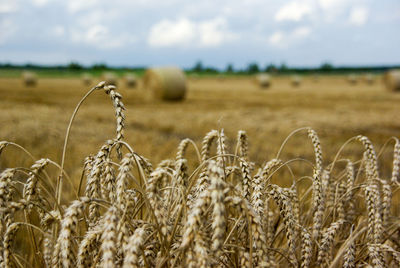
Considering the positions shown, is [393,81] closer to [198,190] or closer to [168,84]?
[168,84]

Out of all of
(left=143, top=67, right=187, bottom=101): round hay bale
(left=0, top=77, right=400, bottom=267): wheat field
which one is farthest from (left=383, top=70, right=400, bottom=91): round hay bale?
(left=143, top=67, right=187, bottom=101): round hay bale

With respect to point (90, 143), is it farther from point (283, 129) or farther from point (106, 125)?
point (283, 129)

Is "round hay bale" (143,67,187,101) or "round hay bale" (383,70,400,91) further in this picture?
"round hay bale" (383,70,400,91)

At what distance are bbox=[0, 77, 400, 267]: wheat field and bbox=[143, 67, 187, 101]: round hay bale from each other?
18.9 feet

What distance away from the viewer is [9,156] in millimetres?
5438

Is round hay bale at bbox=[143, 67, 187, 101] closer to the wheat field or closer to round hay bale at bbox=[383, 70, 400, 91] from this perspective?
the wheat field

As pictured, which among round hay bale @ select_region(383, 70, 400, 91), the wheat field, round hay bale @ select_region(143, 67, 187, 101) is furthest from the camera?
round hay bale @ select_region(383, 70, 400, 91)

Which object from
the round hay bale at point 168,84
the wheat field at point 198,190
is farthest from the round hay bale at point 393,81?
the round hay bale at point 168,84

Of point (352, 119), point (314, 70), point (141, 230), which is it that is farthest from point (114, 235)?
point (314, 70)

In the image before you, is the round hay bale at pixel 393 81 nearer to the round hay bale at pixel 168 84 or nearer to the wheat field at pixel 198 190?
the wheat field at pixel 198 190

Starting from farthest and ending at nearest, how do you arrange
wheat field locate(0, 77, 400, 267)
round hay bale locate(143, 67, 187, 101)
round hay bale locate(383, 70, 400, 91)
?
round hay bale locate(383, 70, 400, 91), round hay bale locate(143, 67, 187, 101), wheat field locate(0, 77, 400, 267)

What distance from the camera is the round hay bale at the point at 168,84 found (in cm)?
1764

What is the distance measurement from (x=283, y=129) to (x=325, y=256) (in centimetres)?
727

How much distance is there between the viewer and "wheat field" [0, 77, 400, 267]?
4.12ft
